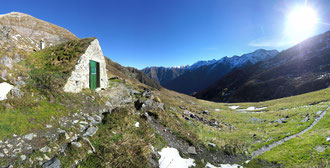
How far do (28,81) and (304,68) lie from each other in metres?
179

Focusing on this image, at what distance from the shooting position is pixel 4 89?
351 inches

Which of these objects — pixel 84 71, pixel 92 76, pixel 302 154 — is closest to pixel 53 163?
pixel 84 71

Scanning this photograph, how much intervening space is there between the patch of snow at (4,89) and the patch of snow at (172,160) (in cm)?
1215

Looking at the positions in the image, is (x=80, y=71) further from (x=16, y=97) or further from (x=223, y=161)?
(x=223, y=161)

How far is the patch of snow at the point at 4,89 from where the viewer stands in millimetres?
8648

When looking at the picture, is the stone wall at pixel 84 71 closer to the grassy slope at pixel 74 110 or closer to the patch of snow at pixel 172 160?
the grassy slope at pixel 74 110

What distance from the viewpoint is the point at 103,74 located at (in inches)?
790

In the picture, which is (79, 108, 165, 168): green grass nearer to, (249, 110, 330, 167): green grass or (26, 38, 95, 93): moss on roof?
(26, 38, 95, 93): moss on roof

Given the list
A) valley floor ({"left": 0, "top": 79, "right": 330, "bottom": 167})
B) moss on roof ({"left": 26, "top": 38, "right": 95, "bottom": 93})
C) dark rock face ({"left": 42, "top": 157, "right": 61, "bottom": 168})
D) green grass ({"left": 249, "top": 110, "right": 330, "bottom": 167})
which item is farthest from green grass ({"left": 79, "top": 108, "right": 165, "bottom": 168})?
green grass ({"left": 249, "top": 110, "right": 330, "bottom": 167})

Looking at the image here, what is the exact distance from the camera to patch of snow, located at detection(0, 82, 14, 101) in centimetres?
865

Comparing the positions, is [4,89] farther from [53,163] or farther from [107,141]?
[107,141]

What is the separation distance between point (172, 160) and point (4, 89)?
13.8 m

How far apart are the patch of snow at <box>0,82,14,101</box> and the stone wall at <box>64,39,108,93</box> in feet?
12.4

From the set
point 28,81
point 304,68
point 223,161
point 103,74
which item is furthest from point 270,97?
point 28,81
